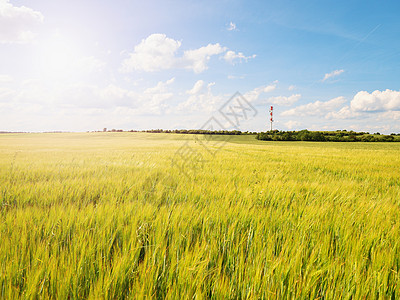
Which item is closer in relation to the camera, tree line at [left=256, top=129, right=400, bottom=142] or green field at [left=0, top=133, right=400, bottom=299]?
green field at [left=0, top=133, right=400, bottom=299]

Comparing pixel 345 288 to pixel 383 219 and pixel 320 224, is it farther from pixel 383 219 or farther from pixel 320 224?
pixel 383 219

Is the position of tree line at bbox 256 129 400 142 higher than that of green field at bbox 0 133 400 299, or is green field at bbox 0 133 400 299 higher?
tree line at bbox 256 129 400 142

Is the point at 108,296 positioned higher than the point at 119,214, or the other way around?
the point at 119,214

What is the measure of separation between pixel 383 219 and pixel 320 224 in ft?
2.78

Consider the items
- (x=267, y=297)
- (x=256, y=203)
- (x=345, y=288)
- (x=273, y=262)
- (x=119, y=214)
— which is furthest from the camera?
(x=256, y=203)

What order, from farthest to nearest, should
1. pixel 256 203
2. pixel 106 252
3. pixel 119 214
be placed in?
pixel 256 203
pixel 119 214
pixel 106 252

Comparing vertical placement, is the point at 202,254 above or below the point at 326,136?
below

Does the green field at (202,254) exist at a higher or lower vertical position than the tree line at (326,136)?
lower

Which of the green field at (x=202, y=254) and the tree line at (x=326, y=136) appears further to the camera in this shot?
the tree line at (x=326, y=136)

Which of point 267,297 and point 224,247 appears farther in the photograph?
point 224,247

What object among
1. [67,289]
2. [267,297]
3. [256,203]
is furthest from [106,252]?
[256,203]

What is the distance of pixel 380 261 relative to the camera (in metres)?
1.28

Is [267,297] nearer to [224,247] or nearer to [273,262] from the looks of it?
[273,262]

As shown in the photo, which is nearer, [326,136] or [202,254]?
[202,254]
